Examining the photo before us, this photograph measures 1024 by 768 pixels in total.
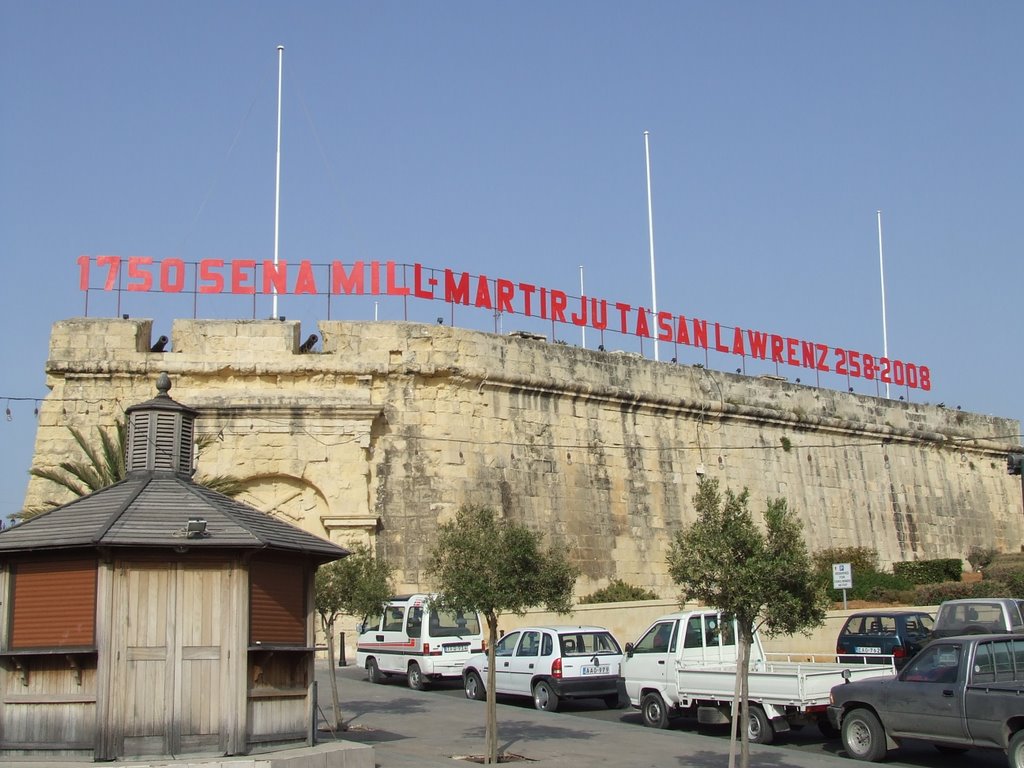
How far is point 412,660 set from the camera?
2170 centimetres

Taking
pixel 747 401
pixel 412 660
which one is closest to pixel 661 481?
pixel 747 401

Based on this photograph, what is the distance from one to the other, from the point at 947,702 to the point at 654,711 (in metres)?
4.87

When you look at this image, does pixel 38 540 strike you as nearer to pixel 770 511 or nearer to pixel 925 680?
pixel 770 511

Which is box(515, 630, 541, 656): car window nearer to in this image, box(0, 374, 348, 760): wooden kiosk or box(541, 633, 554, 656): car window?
box(541, 633, 554, 656): car window

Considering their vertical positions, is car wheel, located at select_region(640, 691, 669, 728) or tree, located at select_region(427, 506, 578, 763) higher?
tree, located at select_region(427, 506, 578, 763)

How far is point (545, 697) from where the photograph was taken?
62.3 feet

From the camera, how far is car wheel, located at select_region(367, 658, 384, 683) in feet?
73.9

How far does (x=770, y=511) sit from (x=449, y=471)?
51.2 ft

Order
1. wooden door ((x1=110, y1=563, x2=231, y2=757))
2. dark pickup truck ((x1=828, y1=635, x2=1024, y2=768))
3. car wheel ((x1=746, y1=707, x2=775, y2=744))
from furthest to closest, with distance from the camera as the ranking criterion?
1. car wheel ((x1=746, y1=707, x2=775, y2=744))
2. dark pickup truck ((x1=828, y1=635, x2=1024, y2=768))
3. wooden door ((x1=110, y1=563, x2=231, y2=757))

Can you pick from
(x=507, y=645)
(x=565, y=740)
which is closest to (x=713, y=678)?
(x=565, y=740)

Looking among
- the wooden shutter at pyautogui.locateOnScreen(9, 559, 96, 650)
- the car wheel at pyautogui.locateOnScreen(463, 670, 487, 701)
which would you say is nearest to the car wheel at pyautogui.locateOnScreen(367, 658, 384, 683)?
the car wheel at pyautogui.locateOnScreen(463, 670, 487, 701)

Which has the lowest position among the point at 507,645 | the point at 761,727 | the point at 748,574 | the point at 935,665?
the point at 761,727

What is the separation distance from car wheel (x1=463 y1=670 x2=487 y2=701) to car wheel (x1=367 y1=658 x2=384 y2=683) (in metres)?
2.71

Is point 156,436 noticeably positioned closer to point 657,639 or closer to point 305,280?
point 657,639
